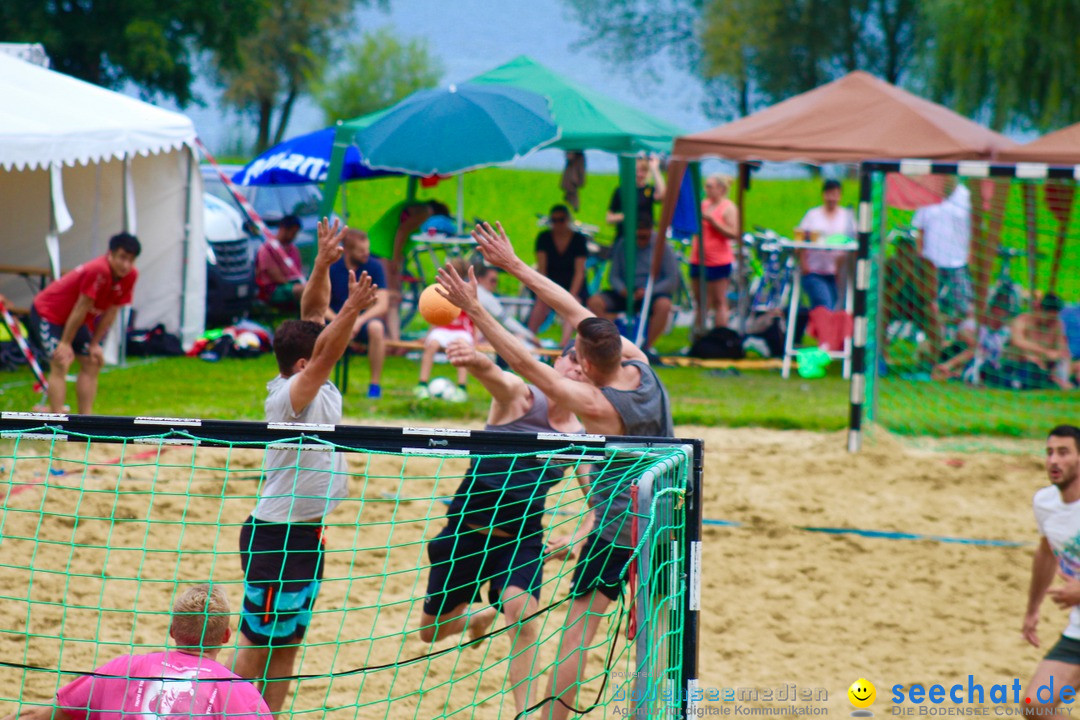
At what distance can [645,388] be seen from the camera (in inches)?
168

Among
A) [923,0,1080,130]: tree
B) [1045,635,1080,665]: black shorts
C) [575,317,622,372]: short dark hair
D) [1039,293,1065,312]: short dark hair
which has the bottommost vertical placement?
[1045,635,1080,665]: black shorts

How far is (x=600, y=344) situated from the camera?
13.5ft

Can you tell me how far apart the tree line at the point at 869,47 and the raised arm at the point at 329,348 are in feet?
48.6

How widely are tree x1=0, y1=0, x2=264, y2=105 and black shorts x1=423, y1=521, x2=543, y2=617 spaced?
67.3 ft

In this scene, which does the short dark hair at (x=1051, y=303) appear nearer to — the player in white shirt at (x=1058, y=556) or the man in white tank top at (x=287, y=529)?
the player in white shirt at (x=1058, y=556)

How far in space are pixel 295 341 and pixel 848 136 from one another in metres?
8.78

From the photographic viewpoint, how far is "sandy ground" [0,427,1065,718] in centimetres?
487

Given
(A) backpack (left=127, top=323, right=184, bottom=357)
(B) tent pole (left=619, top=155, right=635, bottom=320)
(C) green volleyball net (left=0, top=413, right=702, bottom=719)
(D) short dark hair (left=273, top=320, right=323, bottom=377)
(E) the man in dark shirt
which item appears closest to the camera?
(C) green volleyball net (left=0, top=413, right=702, bottom=719)

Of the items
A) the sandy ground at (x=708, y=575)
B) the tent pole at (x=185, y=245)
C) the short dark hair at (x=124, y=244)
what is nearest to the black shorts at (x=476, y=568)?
the sandy ground at (x=708, y=575)

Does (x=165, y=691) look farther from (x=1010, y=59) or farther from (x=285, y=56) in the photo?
(x=285, y=56)

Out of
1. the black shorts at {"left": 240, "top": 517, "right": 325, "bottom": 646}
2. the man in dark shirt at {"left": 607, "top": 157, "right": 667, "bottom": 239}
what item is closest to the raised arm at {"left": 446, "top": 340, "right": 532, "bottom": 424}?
the black shorts at {"left": 240, "top": 517, "right": 325, "bottom": 646}

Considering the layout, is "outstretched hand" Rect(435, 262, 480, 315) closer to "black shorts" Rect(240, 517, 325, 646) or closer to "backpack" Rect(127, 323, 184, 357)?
"black shorts" Rect(240, 517, 325, 646)

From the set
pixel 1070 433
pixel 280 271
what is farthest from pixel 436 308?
pixel 280 271

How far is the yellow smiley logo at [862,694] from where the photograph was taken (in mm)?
4758
